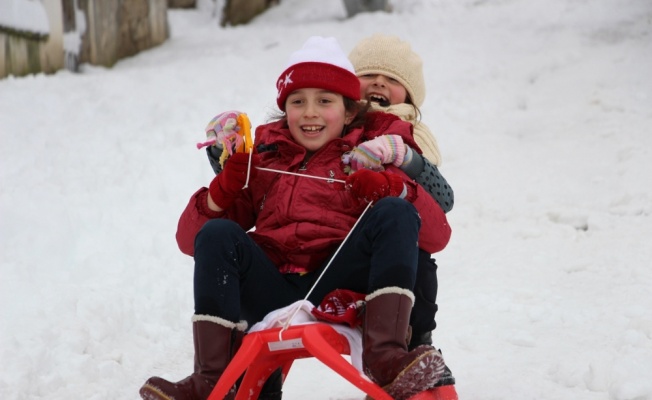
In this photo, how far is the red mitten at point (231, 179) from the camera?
2973mm

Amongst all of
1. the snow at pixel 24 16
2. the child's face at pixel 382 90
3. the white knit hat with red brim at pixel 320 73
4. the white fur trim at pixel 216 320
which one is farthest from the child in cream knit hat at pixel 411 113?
the snow at pixel 24 16

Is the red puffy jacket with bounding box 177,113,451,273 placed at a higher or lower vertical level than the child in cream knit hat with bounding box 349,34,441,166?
lower

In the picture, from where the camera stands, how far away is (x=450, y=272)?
5449 mm

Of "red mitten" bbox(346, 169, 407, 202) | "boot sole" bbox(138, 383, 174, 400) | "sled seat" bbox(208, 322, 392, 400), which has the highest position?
"red mitten" bbox(346, 169, 407, 202)

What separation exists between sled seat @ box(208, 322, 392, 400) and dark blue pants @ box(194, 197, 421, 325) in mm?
131

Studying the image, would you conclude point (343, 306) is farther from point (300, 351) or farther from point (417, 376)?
point (417, 376)

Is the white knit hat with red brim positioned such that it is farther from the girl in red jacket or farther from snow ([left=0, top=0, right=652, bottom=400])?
snow ([left=0, top=0, right=652, bottom=400])

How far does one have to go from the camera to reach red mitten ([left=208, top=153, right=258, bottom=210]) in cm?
297

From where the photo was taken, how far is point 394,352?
271 centimetres

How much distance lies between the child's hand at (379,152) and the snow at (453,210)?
112 cm

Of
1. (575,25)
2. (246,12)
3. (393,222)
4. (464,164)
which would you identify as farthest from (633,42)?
(393,222)

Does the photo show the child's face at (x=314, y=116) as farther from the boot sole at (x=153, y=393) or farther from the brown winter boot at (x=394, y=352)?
the boot sole at (x=153, y=393)

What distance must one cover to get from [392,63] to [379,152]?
0.97 metres

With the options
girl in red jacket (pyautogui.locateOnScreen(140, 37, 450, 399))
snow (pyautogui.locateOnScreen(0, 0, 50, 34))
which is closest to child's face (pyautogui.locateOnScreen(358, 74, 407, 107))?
girl in red jacket (pyautogui.locateOnScreen(140, 37, 450, 399))
